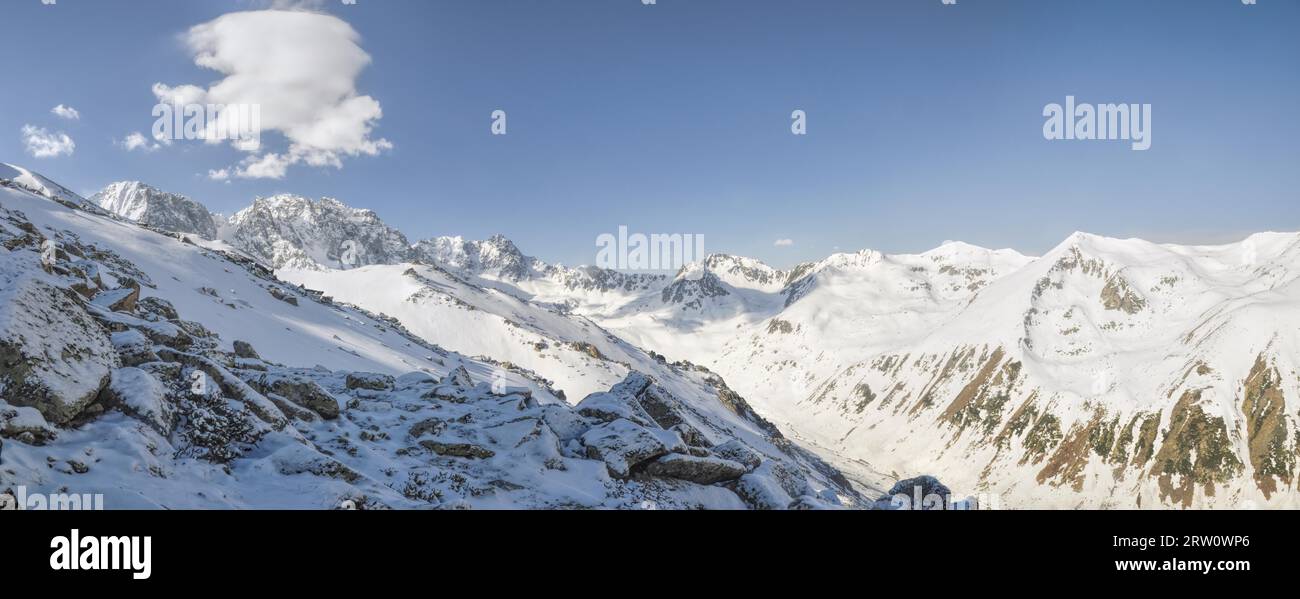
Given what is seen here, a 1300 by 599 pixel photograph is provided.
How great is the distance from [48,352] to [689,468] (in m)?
17.0

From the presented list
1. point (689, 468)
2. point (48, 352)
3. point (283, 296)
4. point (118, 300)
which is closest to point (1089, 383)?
point (689, 468)

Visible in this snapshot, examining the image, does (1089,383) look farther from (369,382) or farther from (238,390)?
(238,390)

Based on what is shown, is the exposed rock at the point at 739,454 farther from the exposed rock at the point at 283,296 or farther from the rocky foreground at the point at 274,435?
the exposed rock at the point at 283,296

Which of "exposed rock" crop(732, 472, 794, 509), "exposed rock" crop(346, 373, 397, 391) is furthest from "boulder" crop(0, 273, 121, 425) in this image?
"exposed rock" crop(732, 472, 794, 509)

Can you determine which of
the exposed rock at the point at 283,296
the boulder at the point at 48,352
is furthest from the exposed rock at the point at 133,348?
the exposed rock at the point at 283,296

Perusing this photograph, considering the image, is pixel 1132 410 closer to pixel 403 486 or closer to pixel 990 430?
pixel 990 430

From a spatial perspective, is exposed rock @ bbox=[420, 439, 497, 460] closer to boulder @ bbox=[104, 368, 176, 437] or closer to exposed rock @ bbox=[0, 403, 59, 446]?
boulder @ bbox=[104, 368, 176, 437]

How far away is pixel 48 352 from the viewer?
1188cm

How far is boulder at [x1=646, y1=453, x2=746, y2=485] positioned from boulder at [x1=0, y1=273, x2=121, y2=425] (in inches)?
596

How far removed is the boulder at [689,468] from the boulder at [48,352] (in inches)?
596

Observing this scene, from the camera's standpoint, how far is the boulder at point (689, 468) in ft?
63.7
